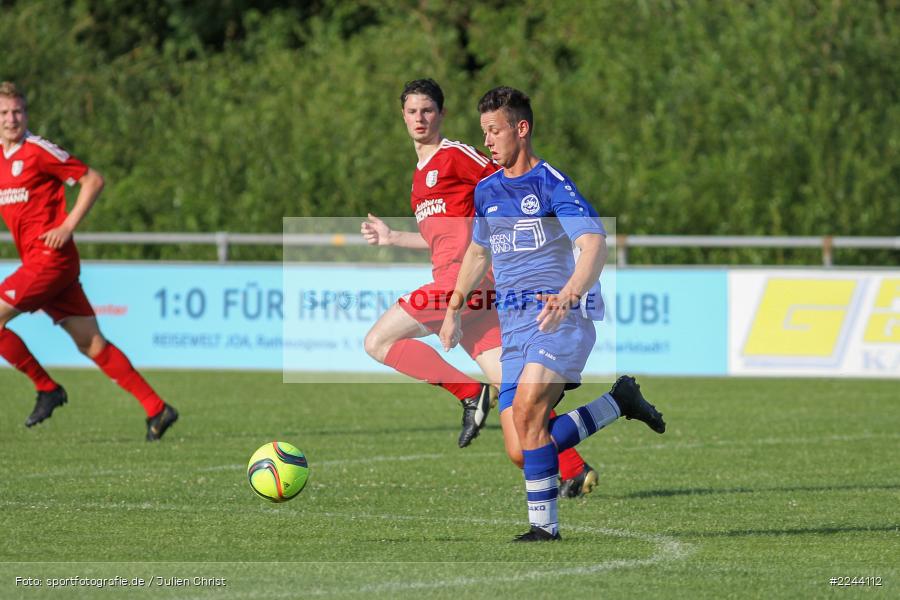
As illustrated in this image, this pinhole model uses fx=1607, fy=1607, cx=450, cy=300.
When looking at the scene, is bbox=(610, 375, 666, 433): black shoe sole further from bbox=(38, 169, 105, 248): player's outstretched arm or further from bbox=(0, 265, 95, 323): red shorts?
bbox=(0, 265, 95, 323): red shorts

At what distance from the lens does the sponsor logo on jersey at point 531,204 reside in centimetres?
731

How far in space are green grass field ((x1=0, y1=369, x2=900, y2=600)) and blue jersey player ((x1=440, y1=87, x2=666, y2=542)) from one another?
47 cm

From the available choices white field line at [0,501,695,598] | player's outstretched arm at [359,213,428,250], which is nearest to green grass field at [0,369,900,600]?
white field line at [0,501,695,598]

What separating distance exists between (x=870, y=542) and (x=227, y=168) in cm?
2041

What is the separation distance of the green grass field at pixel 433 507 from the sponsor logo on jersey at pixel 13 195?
1778mm

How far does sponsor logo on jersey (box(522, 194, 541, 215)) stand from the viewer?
7.31 metres

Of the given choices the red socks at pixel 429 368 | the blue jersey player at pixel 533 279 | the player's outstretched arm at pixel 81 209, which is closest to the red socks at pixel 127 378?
the player's outstretched arm at pixel 81 209

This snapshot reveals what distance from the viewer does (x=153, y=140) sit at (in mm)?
28906

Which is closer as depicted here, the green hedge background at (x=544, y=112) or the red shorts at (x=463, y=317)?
the red shorts at (x=463, y=317)

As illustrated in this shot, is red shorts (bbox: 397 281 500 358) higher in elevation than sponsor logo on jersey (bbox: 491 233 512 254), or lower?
lower

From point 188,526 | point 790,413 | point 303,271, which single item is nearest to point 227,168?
point 303,271

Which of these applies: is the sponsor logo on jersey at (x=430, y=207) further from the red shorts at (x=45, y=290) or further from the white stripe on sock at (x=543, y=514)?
the red shorts at (x=45, y=290)

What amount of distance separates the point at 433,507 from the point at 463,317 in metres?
1.32

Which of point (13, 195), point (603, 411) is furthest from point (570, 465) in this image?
point (13, 195)
